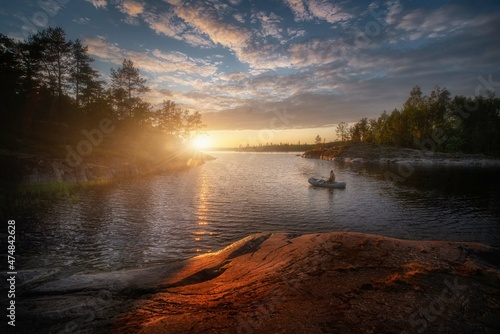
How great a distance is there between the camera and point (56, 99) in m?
49.7

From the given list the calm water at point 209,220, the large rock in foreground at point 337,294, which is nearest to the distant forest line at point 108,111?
the calm water at point 209,220

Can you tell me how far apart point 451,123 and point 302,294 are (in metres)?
126

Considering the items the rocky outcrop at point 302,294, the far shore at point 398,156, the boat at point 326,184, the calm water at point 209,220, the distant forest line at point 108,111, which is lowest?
the calm water at point 209,220

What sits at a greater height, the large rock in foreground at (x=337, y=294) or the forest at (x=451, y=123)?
the forest at (x=451, y=123)

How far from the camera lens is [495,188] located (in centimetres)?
3325

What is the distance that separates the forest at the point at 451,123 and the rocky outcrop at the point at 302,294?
111m

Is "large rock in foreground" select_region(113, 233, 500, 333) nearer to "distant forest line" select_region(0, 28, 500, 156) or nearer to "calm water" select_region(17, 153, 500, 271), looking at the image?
"calm water" select_region(17, 153, 500, 271)

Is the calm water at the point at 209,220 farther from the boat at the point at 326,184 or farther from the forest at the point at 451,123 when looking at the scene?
the forest at the point at 451,123

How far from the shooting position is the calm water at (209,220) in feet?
44.5

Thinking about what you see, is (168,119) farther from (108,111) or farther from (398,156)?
(398,156)

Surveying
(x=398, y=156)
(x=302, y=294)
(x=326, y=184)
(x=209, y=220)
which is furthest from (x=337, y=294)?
(x=398, y=156)

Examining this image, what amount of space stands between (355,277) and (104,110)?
65713 millimetres

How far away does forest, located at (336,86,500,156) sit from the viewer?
92.1 metres

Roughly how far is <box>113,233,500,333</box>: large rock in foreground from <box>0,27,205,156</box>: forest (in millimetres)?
40623
